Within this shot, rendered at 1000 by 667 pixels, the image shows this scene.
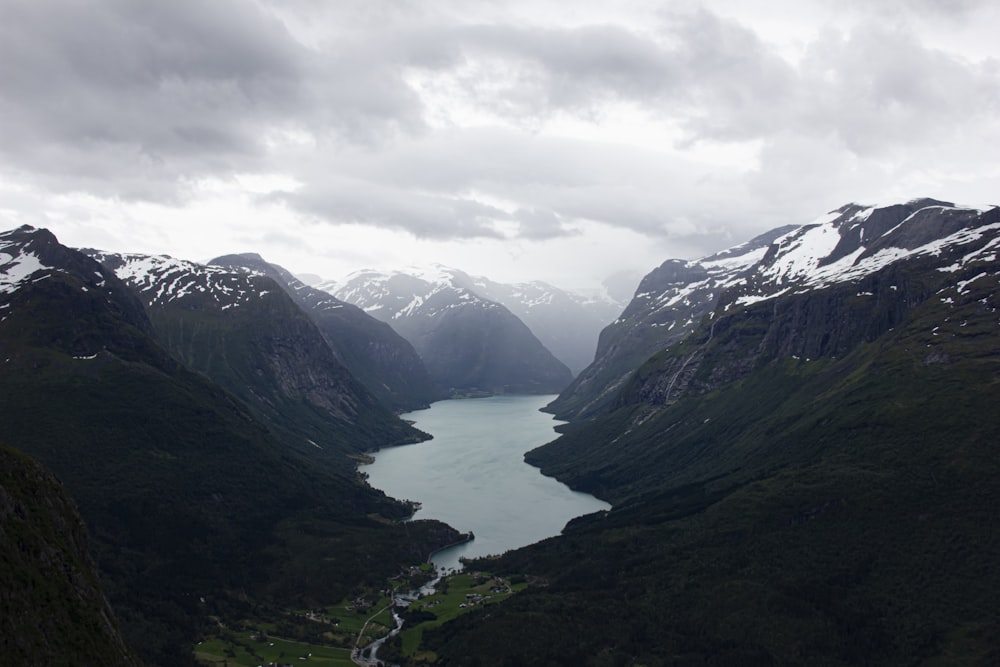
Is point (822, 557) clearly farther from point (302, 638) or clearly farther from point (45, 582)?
point (45, 582)

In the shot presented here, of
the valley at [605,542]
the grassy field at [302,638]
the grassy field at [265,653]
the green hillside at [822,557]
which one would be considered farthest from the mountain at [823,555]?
the grassy field at [265,653]

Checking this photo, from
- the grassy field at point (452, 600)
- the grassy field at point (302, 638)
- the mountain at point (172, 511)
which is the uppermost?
the mountain at point (172, 511)

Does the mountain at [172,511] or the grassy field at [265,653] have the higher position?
the mountain at [172,511]

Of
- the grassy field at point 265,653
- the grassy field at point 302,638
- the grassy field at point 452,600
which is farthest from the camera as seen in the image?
the grassy field at point 452,600

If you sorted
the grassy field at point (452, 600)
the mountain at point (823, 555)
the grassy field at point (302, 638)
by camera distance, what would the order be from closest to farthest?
the mountain at point (823, 555), the grassy field at point (302, 638), the grassy field at point (452, 600)

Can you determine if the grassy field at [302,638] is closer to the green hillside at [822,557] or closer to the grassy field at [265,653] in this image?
the grassy field at [265,653]

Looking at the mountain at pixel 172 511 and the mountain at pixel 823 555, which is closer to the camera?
the mountain at pixel 823 555

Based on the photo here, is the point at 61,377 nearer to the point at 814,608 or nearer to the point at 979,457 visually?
the point at 814,608

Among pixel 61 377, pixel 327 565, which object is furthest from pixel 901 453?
pixel 61 377
